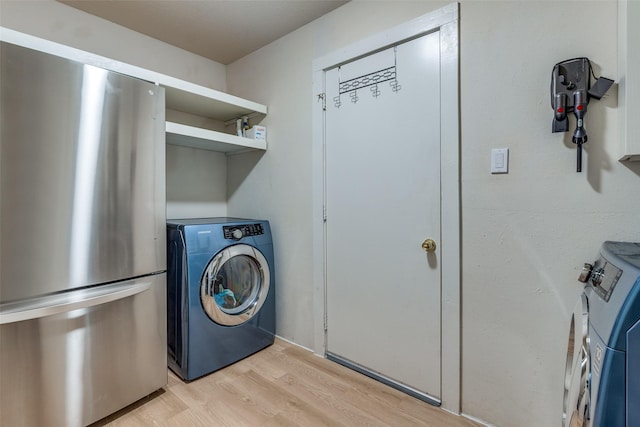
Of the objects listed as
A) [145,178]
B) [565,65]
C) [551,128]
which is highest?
[565,65]

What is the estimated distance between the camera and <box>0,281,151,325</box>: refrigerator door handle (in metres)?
1.16

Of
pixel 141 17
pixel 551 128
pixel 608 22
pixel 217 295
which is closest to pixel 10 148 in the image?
pixel 217 295

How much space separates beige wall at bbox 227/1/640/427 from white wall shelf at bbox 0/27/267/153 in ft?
4.18

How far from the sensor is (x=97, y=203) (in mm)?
1377

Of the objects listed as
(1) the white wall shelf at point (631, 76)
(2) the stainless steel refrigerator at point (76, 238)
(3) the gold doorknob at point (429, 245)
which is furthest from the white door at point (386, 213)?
(2) the stainless steel refrigerator at point (76, 238)

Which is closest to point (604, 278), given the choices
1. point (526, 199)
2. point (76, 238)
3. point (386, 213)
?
point (526, 199)

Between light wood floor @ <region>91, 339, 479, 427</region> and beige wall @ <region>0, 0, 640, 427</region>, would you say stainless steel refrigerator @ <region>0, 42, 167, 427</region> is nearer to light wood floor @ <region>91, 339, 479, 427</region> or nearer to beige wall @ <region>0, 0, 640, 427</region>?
light wood floor @ <region>91, 339, 479, 427</region>

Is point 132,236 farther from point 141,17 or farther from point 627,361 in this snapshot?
point 627,361

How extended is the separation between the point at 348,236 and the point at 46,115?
1591mm

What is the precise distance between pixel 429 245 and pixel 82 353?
5.68 ft

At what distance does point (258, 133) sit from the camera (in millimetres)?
2398

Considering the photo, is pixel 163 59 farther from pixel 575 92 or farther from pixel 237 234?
pixel 575 92

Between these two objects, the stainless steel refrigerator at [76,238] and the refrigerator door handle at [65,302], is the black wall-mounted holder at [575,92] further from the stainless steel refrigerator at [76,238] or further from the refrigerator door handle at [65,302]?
the refrigerator door handle at [65,302]

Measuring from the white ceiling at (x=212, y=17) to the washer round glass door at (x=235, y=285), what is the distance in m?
1.56
